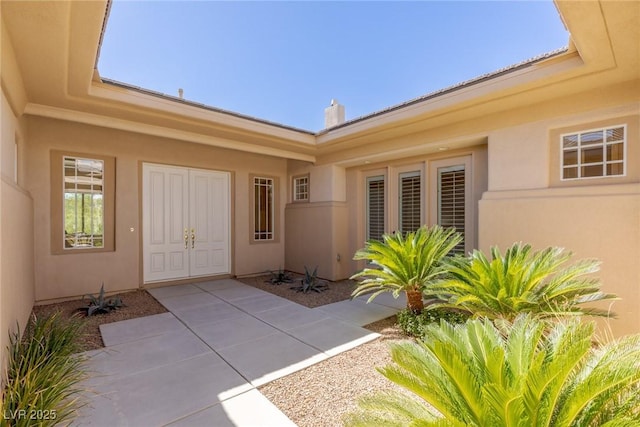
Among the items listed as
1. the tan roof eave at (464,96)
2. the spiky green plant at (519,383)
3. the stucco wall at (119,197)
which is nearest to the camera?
the spiky green plant at (519,383)

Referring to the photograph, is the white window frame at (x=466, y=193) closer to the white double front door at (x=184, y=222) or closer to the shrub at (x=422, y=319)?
the shrub at (x=422, y=319)

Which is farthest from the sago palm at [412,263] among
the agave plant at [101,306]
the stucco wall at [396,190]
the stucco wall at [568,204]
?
the agave plant at [101,306]

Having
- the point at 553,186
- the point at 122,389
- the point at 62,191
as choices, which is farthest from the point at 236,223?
the point at 553,186

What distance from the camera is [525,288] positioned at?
362 centimetres

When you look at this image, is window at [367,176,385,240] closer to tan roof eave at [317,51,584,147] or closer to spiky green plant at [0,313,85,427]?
tan roof eave at [317,51,584,147]

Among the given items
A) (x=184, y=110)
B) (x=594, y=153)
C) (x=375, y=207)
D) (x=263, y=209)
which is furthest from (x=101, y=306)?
(x=594, y=153)

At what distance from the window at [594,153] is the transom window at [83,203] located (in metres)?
9.16

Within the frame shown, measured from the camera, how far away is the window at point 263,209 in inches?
363

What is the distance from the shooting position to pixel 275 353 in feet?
12.9

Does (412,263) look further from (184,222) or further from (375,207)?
(184,222)

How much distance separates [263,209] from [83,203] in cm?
446

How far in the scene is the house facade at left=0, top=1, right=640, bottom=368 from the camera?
143 inches

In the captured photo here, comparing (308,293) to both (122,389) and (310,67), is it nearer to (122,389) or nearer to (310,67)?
(122,389)

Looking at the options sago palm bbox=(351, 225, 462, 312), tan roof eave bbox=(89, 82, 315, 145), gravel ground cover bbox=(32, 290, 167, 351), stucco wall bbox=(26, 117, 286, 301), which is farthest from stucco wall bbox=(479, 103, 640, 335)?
gravel ground cover bbox=(32, 290, 167, 351)
